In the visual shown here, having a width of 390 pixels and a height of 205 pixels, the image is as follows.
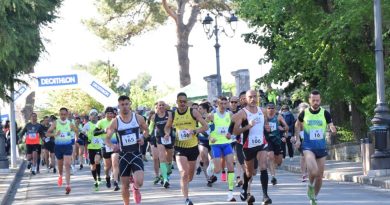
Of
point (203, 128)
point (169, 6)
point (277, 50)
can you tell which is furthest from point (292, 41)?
point (169, 6)

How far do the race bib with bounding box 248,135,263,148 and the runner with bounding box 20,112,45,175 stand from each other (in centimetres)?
1517

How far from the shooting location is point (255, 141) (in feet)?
52.7

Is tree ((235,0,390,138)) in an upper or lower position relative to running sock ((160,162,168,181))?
upper

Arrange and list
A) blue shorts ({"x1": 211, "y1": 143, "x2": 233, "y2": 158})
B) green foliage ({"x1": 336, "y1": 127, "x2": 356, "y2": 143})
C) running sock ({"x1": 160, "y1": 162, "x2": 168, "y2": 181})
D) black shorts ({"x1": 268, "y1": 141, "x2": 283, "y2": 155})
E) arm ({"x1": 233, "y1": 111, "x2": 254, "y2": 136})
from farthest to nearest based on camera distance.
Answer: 1. green foliage ({"x1": 336, "y1": 127, "x2": 356, "y2": 143})
2. black shorts ({"x1": 268, "y1": 141, "x2": 283, "y2": 155})
3. running sock ({"x1": 160, "y1": 162, "x2": 168, "y2": 181})
4. blue shorts ({"x1": 211, "y1": 143, "x2": 233, "y2": 158})
5. arm ({"x1": 233, "y1": 111, "x2": 254, "y2": 136})

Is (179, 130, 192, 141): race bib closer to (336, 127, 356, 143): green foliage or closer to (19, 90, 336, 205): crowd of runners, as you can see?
(19, 90, 336, 205): crowd of runners

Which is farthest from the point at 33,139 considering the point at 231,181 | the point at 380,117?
the point at 231,181

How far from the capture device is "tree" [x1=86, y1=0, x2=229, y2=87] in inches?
2153

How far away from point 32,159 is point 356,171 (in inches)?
471

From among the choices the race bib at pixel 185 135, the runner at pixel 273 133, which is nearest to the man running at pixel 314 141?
the race bib at pixel 185 135

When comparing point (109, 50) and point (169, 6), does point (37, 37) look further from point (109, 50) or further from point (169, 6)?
point (109, 50)

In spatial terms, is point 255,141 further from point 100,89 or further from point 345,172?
point 100,89

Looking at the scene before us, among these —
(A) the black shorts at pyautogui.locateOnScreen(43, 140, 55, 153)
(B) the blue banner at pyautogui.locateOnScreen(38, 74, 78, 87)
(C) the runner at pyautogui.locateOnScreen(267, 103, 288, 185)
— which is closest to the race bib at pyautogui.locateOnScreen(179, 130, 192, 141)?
(C) the runner at pyautogui.locateOnScreen(267, 103, 288, 185)

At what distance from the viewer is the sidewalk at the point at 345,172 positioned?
20.8 metres

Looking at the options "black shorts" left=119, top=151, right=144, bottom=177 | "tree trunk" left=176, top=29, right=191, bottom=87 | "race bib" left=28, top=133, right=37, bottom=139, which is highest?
"tree trunk" left=176, top=29, right=191, bottom=87
